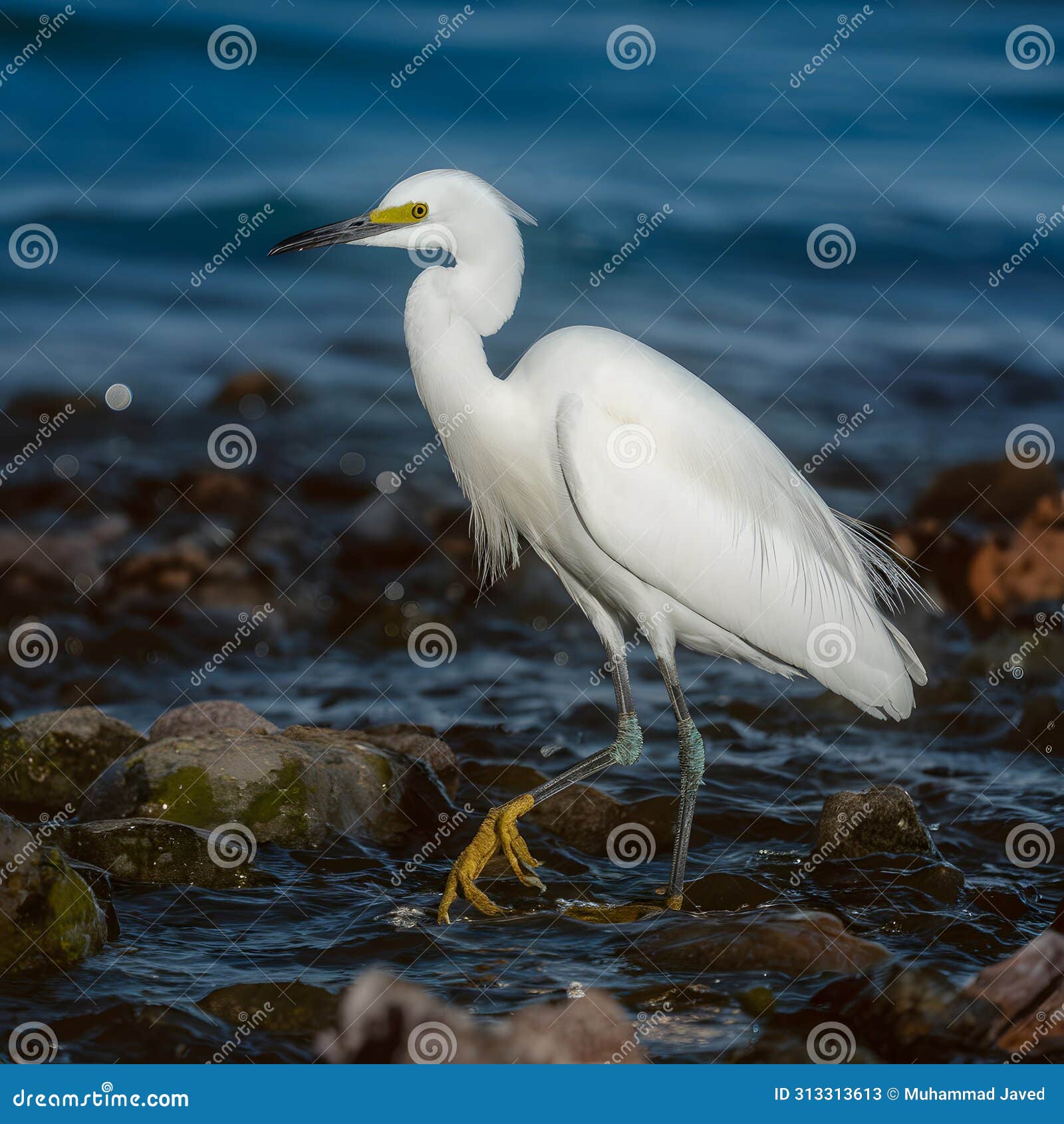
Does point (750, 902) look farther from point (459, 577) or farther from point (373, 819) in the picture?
point (459, 577)

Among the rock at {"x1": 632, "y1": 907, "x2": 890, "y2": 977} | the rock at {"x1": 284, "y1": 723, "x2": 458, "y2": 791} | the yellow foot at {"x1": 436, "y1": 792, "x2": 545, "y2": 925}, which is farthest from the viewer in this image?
the rock at {"x1": 284, "y1": 723, "x2": 458, "y2": 791}

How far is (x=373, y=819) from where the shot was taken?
5652 mm

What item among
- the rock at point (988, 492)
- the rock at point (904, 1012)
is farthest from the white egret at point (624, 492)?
the rock at point (988, 492)

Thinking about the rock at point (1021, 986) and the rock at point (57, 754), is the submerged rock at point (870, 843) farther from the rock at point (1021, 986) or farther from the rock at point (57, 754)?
the rock at point (57, 754)

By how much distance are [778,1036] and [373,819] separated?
2281 mm

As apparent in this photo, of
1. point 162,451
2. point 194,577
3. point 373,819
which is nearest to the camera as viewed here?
point 373,819

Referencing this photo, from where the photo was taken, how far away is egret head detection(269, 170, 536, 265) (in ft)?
17.3

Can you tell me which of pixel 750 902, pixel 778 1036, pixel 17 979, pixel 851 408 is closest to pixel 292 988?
pixel 17 979

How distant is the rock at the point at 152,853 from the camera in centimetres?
494

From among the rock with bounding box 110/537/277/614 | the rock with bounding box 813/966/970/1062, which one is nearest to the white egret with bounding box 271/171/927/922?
the rock with bounding box 813/966/970/1062

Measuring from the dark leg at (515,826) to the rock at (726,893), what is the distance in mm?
600

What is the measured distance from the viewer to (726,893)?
5262 millimetres

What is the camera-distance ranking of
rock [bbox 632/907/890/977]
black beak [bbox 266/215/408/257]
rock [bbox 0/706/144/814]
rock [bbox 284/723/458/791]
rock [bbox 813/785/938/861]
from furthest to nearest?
rock [bbox 284/723/458/791] → rock [bbox 0/706/144/814] → rock [bbox 813/785/938/861] → black beak [bbox 266/215/408/257] → rock [bbox 632/907/890/977]

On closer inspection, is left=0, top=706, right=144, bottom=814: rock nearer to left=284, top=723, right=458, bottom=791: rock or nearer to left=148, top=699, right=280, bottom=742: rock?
left=148, top=699, right=280, bottom=742: rock
